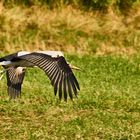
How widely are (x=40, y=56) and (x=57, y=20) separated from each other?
7759 millimetres

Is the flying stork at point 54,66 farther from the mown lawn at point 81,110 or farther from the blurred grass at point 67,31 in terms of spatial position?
the blurred grass at point 67,31

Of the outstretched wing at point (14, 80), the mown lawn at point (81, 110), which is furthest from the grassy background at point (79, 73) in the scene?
the outstretched wing at point (14, 80)

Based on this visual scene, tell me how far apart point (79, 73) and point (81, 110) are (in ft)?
9.19

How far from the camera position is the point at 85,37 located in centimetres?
1374

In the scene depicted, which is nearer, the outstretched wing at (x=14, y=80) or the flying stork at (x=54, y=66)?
the flying stork at (x=54, y=66)

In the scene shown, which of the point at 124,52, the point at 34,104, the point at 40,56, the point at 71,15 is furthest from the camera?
the point at 71,15

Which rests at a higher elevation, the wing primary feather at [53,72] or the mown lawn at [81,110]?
the wing primary feather at [53,72]

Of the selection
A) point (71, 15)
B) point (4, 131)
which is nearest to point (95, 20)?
point (71, 15)

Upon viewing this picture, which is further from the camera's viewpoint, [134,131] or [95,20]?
[95,20]

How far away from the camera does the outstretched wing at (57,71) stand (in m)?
6.01

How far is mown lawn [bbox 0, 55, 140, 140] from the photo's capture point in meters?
6.91

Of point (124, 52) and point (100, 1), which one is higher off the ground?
point (100, 1)

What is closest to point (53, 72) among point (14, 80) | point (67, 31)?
point (14, 80)

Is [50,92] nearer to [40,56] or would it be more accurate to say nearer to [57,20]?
[40,56]
